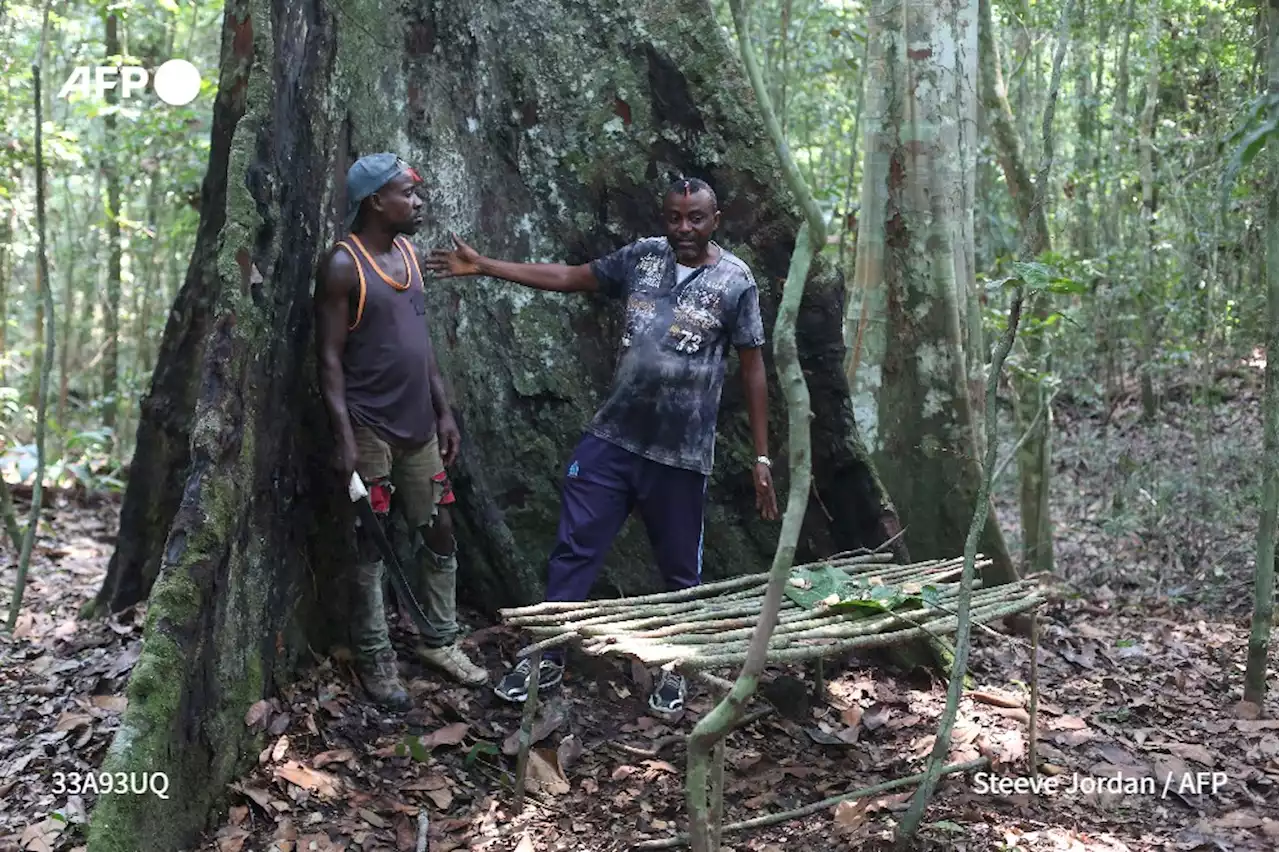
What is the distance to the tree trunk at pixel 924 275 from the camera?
18.2ft

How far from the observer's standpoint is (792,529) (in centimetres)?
267

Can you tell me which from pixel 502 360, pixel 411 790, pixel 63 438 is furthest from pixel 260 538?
pixel 63 438

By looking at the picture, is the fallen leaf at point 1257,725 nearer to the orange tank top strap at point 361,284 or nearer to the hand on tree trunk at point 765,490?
the hand on tree trunk at point 765,490

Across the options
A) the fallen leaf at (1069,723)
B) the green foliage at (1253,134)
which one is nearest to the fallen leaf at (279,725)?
the fallen leaf at (1069,723)

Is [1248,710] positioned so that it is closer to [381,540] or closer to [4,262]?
[381,540]

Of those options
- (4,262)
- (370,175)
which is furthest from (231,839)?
(4,262)

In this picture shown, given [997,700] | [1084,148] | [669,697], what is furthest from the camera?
[1084,148]

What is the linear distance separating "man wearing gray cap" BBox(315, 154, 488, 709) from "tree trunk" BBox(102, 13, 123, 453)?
7321 mm

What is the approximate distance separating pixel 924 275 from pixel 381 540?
3091mm

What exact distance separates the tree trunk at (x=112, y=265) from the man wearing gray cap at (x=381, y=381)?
7.32m

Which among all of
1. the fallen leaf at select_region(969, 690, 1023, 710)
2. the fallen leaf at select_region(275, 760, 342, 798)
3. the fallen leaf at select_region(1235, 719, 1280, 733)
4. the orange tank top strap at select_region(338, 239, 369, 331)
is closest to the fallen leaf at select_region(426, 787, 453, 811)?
the fallen leaf at select_region(275, 760, 342, 798)

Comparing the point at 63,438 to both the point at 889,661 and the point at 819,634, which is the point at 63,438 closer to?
the point at 889,661

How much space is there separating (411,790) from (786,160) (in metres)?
2.42

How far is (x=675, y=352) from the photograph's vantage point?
4297mm
